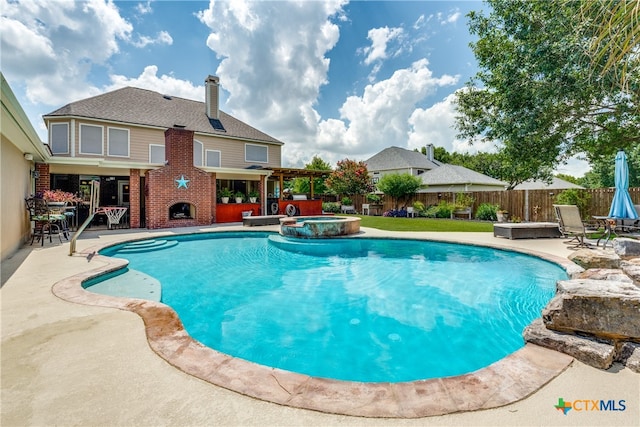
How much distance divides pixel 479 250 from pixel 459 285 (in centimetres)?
363

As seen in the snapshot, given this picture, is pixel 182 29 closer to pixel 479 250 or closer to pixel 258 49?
pixel 258 49

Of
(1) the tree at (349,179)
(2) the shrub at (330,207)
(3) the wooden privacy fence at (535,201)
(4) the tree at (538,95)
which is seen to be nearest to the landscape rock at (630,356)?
(4) the tree at (538,95)

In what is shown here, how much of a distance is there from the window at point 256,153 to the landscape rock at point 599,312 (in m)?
20.3

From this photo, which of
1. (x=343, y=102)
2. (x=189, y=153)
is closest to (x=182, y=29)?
(x=189, y=153)

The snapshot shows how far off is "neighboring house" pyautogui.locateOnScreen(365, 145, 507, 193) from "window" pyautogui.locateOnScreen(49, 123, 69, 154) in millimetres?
23211

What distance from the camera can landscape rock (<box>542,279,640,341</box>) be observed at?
2.65 m

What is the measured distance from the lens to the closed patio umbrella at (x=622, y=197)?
8.92 metres

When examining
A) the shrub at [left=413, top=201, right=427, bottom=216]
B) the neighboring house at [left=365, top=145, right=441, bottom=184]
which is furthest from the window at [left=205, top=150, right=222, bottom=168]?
the neighboring house at [left=365, top=145, right=441, bottom=184]

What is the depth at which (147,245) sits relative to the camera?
10141mm

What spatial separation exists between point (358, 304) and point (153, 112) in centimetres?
1879

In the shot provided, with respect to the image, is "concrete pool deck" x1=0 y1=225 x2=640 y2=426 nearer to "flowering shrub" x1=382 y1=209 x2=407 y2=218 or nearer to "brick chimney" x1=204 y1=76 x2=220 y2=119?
"brick chimney" x1=204 y1=76 x2=220 y2=119

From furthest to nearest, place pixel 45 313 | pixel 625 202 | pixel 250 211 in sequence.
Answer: pixel 250 211 → pixel 625 202 → pixel 45 313

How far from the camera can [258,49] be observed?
44.8 ft

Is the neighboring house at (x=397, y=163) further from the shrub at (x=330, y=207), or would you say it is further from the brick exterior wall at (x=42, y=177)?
the brick exterior wall at (x=42, y=177)
